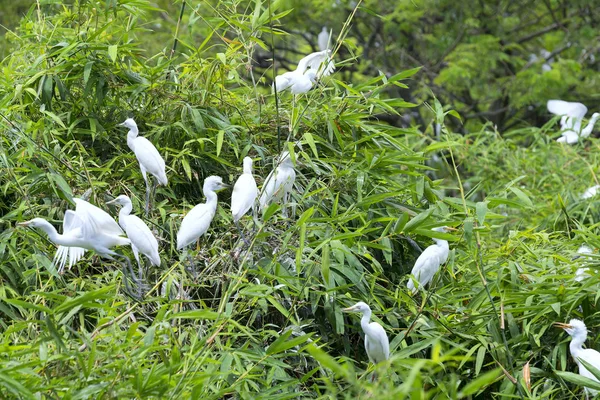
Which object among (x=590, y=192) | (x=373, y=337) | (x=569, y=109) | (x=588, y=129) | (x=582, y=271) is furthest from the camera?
(x=569, y=109)

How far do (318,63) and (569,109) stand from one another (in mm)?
3017

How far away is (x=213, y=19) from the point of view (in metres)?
2.91

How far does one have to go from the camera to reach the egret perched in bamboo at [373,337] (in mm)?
2359

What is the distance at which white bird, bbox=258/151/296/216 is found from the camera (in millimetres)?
2645

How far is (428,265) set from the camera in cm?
266

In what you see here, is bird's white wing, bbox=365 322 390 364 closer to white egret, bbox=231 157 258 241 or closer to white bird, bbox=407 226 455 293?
white bird, bbox=407 226 455 293

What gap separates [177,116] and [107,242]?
0.96 meters

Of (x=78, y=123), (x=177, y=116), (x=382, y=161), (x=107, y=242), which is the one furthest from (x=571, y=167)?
(x=107, y=242)

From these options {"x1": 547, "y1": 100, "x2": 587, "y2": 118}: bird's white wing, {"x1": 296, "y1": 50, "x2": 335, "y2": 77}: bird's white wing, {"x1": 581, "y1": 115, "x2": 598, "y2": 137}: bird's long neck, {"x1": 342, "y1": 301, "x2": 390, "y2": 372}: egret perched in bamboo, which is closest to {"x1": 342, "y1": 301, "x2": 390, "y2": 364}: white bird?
{"x1": 342, "y1": 301, "x2": 390, "y2": 372}: egret perched in bamboo

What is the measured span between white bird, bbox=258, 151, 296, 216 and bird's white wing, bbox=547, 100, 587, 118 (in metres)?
3.40

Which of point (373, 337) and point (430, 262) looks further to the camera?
point (430, 262)

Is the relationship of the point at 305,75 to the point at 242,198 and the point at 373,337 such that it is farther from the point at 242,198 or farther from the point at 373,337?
the point at 373,337

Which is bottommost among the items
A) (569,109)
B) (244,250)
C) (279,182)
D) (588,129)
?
(569,109)

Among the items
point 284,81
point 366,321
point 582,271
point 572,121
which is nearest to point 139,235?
point 366,321
